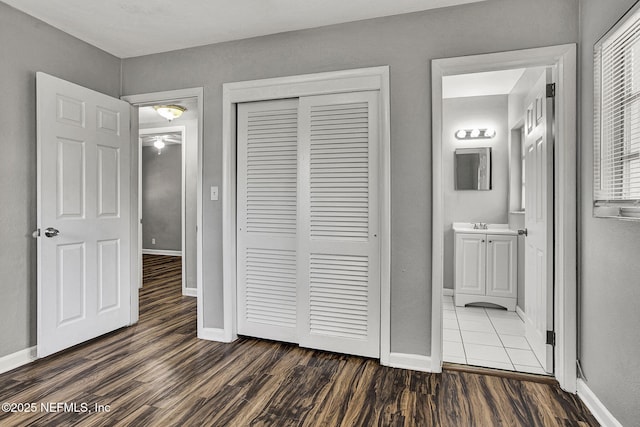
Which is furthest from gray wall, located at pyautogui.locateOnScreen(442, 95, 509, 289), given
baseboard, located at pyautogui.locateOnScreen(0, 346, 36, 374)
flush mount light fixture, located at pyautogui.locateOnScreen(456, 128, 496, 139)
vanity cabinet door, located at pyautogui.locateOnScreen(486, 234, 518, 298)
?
baseboard, located at pyautogui.locateOnScreen(0, 346, 36, 374)

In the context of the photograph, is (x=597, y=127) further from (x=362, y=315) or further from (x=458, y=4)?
(x=362, y=315)

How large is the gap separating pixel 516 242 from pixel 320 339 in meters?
2.44

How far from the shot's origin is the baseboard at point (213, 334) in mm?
3020

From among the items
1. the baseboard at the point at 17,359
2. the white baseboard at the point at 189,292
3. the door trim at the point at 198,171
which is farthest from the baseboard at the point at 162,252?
the baseboard at the point at 17,359

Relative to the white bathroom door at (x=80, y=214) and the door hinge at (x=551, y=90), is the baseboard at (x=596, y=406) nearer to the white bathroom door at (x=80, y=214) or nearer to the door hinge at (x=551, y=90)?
the door hinge at (x=551, y=90)

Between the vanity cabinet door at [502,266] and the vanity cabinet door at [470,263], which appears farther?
the vanity cabinet door at [470,263]

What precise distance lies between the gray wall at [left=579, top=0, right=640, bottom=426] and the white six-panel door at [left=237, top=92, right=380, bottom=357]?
1254 millimetres

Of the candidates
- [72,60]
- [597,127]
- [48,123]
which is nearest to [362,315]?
[597,127]

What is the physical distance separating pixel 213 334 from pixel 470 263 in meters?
2.80

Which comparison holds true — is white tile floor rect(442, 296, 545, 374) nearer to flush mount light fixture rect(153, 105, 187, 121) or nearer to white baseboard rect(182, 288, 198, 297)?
white baseboard rect(182, 288, 198, 297)

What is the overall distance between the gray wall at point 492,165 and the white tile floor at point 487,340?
2.89 feet

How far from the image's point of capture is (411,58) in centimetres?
253

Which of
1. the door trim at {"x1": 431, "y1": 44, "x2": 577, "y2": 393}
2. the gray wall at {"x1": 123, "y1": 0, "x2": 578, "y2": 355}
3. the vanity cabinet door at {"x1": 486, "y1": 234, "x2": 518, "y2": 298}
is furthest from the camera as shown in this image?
the vanity cabinet door at {"x1": 486, "y1": 234, "x2": 518, "y2": 298}

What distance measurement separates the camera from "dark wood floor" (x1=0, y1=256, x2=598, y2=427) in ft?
6.31
